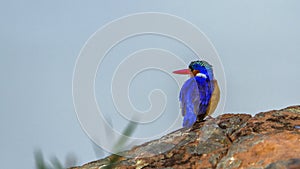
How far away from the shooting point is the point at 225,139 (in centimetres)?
275

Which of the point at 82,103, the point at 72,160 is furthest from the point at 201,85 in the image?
the point at 72,160

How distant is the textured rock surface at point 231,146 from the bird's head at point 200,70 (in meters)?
2.02

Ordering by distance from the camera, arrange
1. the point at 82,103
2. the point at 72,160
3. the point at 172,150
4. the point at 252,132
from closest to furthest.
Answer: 1. the point at 72,160
2. the point at 82,103
3. the point at 252,132
4. the point at 172,150

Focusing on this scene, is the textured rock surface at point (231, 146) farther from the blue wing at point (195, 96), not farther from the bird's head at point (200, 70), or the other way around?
the bird's head at point (200, 70)

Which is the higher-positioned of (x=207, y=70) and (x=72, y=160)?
(x=207, y=70)

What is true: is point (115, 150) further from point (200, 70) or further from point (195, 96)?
point (200, 70)

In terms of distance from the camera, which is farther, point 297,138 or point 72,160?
point 297,138

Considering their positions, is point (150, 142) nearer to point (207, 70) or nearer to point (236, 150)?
point (236, 150)

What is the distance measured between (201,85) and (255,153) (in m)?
3.08

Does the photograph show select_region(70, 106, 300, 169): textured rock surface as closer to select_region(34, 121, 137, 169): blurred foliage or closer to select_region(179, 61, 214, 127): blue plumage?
select_region(34, 121, 137, 169): blurred foliage

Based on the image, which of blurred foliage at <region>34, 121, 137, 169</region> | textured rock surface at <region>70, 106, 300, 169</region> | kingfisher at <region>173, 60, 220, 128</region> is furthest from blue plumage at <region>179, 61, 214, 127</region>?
blurred foliage at <region>34, 121, 137, 169</region>

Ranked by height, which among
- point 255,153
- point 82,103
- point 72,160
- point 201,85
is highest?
point 201,85

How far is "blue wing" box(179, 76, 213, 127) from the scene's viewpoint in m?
4.96

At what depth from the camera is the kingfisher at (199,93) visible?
4.99m
